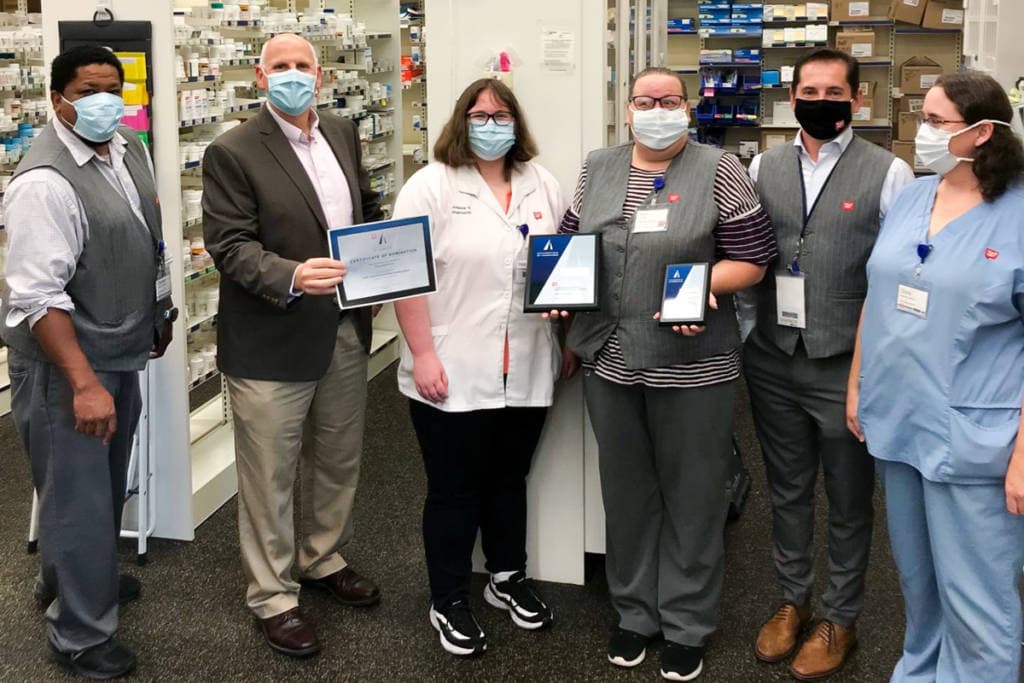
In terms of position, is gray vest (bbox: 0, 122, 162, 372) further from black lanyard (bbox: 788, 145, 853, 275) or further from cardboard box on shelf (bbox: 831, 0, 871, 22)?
cardboard box on shelf (bbox: 831, 0, 871, 22)

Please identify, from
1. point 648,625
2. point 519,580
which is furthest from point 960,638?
point 519,580

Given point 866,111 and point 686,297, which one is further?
point 866,111

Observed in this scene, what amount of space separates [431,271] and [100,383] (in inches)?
36.0

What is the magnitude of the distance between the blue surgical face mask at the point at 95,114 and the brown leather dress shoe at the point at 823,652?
236 centimetres

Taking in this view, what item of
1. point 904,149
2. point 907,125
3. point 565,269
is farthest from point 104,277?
point 907,125

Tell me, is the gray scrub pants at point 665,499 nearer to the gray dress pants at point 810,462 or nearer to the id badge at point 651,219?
the gray dress pants at point 810,462

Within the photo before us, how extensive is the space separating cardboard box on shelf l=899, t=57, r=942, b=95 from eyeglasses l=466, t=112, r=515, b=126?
7199 mm

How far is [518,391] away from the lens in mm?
3197

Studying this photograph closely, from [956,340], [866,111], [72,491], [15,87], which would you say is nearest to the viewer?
[956,340]

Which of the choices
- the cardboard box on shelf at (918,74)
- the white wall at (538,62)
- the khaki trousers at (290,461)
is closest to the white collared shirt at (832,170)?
the white wall at (538,62)

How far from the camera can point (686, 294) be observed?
2848 mm

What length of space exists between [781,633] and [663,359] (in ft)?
3.05

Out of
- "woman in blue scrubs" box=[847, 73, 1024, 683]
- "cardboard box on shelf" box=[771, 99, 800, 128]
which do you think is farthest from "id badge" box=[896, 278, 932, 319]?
"cardboard box on shelf" box=[771, 99, 800, 128]

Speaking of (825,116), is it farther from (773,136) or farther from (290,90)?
(773,136)
